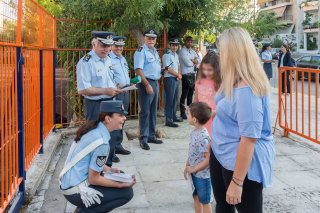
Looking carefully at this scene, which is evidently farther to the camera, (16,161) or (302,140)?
(302,140)

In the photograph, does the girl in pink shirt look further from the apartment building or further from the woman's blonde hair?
the apartment building

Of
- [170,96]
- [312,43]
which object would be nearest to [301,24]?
[312,43]

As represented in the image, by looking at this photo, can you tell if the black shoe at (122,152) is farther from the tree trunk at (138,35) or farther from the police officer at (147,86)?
the tree trunk at (138,35)

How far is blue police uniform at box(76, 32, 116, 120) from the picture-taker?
4754 mm

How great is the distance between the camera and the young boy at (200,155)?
3.20 meters

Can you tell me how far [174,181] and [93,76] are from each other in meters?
1.66

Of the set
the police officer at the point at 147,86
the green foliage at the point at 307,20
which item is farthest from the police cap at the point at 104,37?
the green foliage at the point at 307,20

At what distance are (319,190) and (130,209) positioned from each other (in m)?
2.11

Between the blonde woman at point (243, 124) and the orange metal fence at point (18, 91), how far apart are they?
1.85m

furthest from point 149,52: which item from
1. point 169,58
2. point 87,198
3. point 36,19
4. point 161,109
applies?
point 87,198

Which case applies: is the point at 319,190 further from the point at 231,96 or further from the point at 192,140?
the point at 231,96

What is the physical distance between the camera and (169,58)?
756cm

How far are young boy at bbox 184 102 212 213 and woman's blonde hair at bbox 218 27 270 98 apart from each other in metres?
0.91

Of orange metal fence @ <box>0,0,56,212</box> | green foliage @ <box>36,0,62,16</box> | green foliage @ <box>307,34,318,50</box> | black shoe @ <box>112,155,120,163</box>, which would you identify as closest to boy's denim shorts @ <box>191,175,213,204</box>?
orange metal fence @ <box>0,0,56,212</box>
